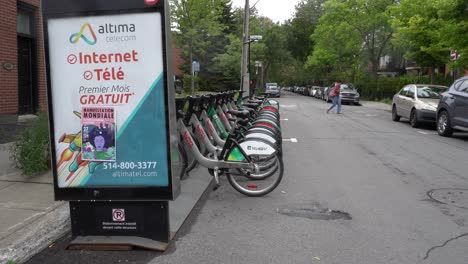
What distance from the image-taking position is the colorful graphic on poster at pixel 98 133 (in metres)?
4.23

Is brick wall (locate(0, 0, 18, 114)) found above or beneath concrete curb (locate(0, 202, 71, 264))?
above

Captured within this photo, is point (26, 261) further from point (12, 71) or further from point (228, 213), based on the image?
point (12, 71)

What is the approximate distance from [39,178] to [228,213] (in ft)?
9.15

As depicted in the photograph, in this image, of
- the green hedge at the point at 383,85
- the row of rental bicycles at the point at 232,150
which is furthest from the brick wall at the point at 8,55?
the green hedge at the point at 383,85

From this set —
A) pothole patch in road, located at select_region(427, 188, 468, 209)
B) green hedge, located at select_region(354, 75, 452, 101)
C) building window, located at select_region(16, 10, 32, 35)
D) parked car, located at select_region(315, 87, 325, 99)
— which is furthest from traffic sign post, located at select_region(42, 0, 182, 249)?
parked car, located at select_region(315, 87, 325, 99)

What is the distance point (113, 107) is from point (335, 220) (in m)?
2.75

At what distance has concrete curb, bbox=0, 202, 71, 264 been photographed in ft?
13.1

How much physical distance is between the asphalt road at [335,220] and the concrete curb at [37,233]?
4.0 inches

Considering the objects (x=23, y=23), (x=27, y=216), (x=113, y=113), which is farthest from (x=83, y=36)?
(x=23, y=23)

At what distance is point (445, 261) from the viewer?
411 centimetres

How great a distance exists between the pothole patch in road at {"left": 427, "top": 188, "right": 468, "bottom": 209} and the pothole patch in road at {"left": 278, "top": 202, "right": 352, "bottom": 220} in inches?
61.9

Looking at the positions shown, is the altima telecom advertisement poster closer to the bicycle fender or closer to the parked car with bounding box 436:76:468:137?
the bicycle fender

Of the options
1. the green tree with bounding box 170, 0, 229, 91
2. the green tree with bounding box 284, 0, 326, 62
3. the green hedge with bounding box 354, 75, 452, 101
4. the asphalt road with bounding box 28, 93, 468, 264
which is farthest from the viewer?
the green tree with bounding box 284, 0, 326, 62

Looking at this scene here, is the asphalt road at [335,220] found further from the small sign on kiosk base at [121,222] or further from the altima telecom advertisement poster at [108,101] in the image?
the altima telecom advertisement poster at [108,101]
